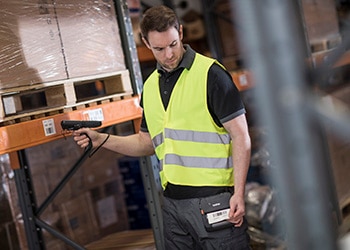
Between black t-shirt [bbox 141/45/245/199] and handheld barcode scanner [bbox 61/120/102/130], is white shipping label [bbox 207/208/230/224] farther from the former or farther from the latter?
handheld barcode scanner [bbox 61/120/102/130]

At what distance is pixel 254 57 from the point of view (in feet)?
5.08

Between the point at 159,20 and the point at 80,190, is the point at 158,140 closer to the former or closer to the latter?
the point at 159,20

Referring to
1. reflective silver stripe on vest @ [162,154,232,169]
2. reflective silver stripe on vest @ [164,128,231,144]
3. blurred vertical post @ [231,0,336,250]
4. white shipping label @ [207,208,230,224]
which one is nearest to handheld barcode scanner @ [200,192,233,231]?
white shipping label @ [207,208,230,224]

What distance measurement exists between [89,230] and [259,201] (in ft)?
5.83

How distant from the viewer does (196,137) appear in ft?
12.0

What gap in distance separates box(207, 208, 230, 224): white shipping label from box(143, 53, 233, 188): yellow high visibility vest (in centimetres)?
16

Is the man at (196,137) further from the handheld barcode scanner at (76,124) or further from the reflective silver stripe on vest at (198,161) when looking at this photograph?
the handheld barcode scanner at (76,124)

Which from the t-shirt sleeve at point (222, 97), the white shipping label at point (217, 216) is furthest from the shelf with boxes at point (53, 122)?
the white shipping label at point (217, 216)

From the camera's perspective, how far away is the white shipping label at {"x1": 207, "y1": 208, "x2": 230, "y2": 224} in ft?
11.8

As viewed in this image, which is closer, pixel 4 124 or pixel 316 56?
pixel 4 124

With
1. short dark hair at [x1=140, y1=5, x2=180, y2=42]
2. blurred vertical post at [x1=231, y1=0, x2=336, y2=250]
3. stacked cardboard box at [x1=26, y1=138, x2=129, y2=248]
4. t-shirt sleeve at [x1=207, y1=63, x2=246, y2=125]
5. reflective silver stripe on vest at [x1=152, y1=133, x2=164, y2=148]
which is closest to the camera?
blurred vertical post at [x1=231, y1=0, x2=336, y2=250]

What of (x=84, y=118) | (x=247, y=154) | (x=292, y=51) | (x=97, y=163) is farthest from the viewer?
(x=97, y=163)

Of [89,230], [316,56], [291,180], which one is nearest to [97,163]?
[89,230]

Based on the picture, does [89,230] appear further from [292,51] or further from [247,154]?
[292,51]
